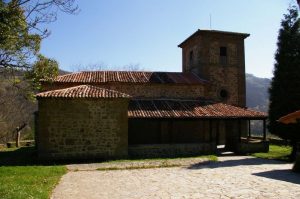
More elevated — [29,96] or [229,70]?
[229,70]

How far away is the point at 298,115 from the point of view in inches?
528

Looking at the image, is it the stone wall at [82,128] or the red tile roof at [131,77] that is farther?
the red tile roof at [131,77]

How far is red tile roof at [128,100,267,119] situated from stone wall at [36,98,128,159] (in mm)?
1373

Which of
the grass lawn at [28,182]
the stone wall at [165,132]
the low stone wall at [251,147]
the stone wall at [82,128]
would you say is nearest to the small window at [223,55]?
the stone wall at [165,132]

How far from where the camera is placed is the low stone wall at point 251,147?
765 inches

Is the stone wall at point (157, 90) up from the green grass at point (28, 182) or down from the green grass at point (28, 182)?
up

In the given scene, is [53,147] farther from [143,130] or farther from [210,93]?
[210,93]

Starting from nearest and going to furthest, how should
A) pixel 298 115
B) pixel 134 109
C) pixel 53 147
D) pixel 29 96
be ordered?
pixel 29 96
pixel 298 115
pixel 53 147
pixel 134 109

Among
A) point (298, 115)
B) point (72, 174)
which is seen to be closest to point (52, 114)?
point (72, 174)

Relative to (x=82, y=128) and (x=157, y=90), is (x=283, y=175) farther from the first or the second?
(x=157, y=90)

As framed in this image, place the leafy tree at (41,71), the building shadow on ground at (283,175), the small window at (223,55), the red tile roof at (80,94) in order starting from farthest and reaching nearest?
the small window at (223,55), the red tile roof at (80,94), the building shadow on ground at (283,175), the leafy tree at (41,71)

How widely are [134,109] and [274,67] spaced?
9985 mm

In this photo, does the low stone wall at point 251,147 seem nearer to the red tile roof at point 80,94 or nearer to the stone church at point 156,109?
the stone church at point 156,109

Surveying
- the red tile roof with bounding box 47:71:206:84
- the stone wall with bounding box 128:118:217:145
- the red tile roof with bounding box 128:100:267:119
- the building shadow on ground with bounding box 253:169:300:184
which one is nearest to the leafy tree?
the red tile roof with bounding box 128:100:267:119
